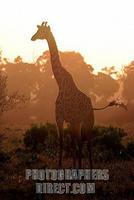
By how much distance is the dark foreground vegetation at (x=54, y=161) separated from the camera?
1381 centimetres

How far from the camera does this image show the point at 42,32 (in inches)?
621

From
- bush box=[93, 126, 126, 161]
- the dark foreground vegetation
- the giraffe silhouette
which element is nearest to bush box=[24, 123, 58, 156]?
Result: the dark foreground vegetation

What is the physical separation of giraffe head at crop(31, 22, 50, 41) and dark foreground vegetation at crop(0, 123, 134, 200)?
4009 mm

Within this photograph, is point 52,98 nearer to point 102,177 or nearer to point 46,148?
point 46,148

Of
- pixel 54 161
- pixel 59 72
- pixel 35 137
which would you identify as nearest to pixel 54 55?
pixel 59 72

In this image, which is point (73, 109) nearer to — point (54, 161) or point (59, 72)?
point (59, 72)

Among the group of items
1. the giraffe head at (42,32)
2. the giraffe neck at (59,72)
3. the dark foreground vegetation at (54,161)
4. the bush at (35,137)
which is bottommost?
the dark foreground vegetation at (54,161)

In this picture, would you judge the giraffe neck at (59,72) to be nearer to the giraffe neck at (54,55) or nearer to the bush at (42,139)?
the giraffe neck at (54,55)

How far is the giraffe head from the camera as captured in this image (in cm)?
1574

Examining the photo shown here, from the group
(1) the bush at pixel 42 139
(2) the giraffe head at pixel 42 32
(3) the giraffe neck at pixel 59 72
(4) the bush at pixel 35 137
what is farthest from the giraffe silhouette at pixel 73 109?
(4) the bush at pixel 35 137

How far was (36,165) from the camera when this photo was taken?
1758 cm

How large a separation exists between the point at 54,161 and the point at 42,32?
475 cm

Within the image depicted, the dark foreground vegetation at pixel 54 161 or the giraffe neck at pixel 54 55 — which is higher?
the giraffe neck at pixel 54 55

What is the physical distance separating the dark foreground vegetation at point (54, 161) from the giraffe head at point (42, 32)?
401 cm
